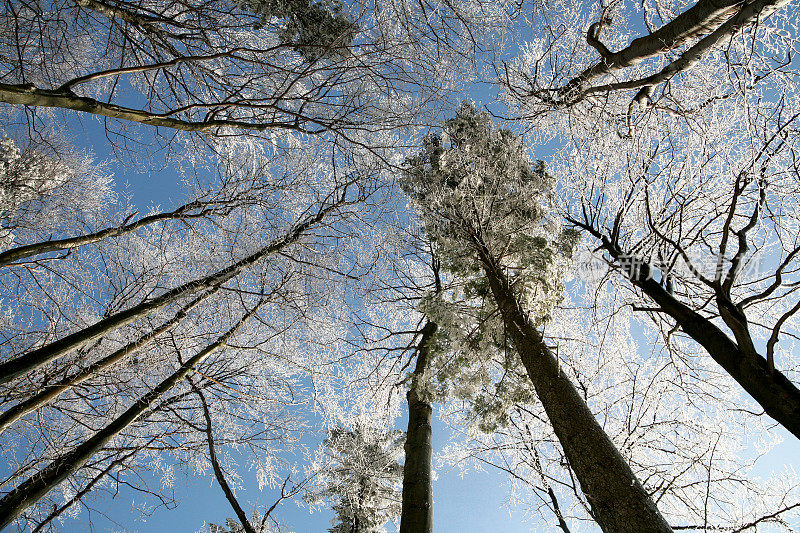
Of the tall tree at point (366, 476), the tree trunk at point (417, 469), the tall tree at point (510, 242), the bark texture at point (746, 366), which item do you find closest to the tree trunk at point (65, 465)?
the tree trunk at point (417, 469)

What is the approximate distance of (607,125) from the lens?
3.02m

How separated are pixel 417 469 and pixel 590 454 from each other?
2711mm

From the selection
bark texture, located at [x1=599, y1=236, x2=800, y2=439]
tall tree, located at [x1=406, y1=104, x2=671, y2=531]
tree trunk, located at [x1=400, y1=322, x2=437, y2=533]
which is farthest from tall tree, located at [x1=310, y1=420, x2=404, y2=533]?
bark texture, located at [x1=599, y1=236, x2=800, y2=439]

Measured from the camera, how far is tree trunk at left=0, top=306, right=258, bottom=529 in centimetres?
293

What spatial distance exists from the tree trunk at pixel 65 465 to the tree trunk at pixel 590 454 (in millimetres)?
3571

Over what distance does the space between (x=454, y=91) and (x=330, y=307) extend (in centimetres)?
279

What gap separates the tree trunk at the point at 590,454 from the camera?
2.28m

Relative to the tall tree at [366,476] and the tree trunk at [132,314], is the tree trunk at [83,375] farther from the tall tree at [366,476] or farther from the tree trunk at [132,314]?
the tall tree at [366,476]

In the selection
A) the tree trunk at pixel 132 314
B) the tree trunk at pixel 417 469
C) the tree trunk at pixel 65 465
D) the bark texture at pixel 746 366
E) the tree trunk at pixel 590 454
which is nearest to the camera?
the bark texture at pixel 746 366

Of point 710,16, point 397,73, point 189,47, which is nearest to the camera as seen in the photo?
point 710,16

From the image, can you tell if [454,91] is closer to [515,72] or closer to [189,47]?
[515,72]

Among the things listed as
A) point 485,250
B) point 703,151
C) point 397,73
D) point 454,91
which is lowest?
point 703,151

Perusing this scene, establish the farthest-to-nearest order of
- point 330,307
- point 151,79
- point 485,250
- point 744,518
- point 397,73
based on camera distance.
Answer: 1. point 485,250
2. point 330,307
3. point 151,79
4. point 744,518
5. point 397,73

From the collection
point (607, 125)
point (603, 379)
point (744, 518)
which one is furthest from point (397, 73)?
point (744, 518)
